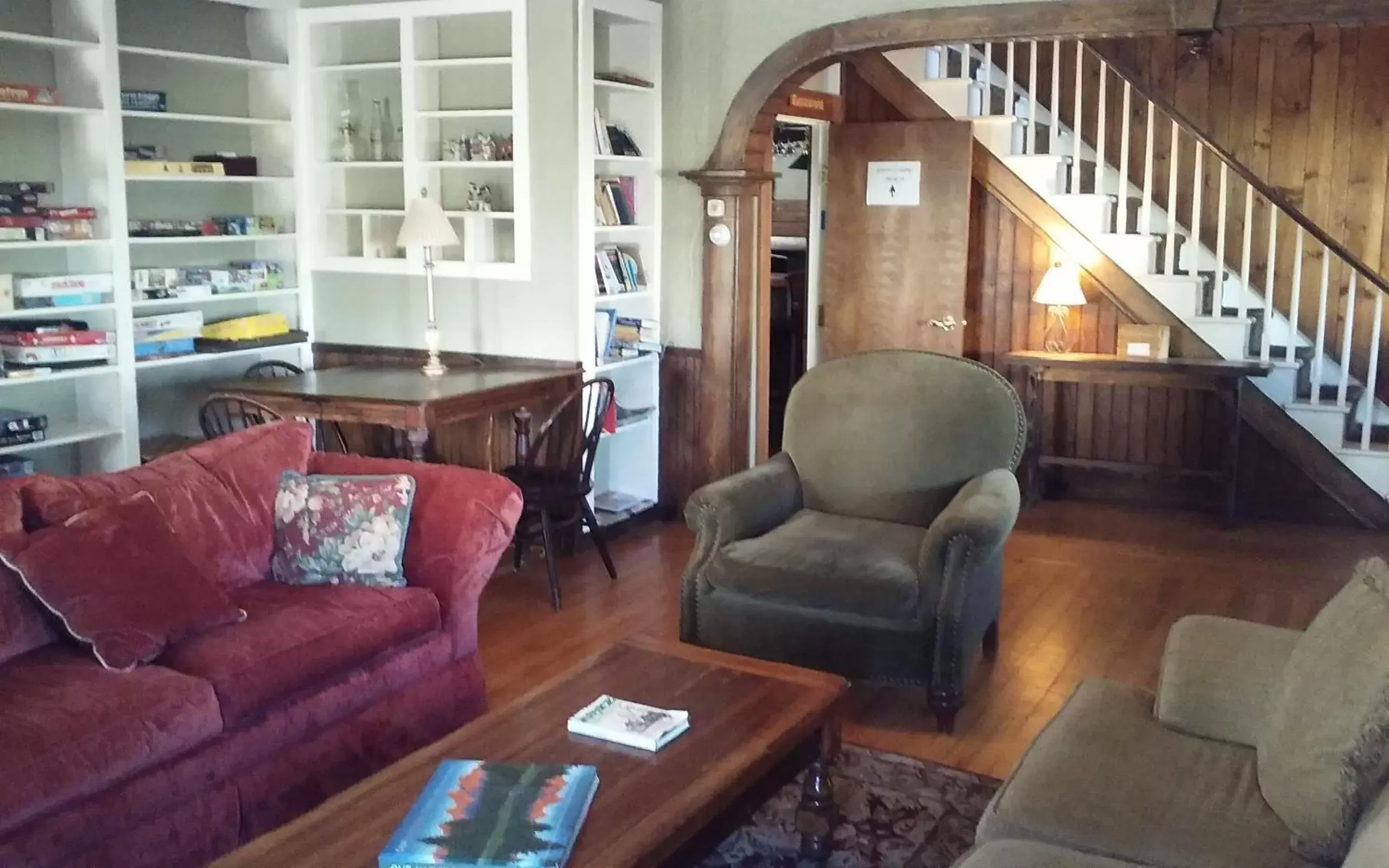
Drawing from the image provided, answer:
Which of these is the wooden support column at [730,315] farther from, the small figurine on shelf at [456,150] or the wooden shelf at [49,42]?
the wooden shelf at [49,42]

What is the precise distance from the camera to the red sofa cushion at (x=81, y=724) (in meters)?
2.37

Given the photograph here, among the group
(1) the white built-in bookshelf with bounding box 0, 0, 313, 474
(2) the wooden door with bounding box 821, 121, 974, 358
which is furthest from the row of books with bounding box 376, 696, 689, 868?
(2) the wooden door with bounding box 821, 121, 974, 358

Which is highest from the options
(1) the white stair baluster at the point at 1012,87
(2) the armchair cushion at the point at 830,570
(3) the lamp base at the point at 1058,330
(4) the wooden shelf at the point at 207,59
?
(1) the white stair baluster at the point at 1012,87

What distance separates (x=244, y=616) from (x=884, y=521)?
1.97 metres

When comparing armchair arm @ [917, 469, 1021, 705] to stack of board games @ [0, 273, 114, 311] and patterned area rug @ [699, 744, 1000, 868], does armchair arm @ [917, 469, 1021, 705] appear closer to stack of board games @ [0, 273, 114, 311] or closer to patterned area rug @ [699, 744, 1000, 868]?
patterned area rug @ [699, 744, 1000, 868]

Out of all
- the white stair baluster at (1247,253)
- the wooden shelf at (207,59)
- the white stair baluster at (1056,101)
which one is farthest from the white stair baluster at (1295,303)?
the wooden shelf at (207,59)

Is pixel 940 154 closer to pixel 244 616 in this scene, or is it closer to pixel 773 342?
pixel 773 342

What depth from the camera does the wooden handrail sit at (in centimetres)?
571

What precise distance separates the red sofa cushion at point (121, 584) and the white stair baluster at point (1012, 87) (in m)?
4.85

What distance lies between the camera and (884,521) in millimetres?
4051

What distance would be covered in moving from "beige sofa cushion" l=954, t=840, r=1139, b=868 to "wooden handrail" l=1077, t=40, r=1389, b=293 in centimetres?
450

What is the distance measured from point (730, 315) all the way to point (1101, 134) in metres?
2.20

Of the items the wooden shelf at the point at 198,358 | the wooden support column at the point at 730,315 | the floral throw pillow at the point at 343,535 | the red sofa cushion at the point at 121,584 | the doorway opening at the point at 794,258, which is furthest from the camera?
the doorway opening at the point at 794,258

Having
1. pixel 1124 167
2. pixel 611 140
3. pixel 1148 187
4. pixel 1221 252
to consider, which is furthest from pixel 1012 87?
pixel 611 140
